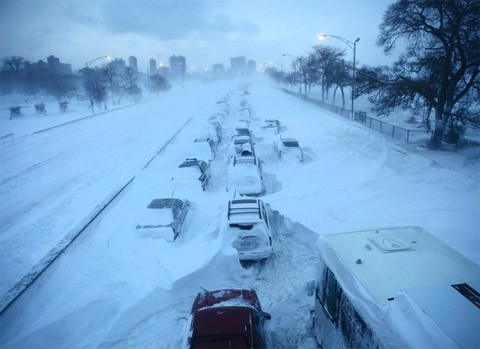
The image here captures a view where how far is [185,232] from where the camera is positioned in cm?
1066

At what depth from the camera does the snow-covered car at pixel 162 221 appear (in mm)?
9812

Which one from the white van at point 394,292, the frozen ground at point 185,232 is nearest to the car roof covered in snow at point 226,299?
the frozen ground at point 185,232

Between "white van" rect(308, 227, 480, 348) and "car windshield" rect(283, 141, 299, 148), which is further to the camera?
"car windshield" rect(283, 141, 299, 148)

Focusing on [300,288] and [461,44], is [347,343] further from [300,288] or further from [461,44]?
[461,44]

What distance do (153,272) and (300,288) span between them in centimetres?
387

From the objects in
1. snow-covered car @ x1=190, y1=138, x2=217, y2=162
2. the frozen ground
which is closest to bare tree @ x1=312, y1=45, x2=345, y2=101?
the frozen ground

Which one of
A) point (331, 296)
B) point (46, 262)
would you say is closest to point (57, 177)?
point (46, 262)

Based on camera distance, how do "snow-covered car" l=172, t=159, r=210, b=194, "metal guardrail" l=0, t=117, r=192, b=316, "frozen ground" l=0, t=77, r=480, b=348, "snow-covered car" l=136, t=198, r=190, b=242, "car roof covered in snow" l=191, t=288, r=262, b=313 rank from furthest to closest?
"snow-covered car" l=172, t=159, r=210, b=194, "snow-covered car" l=136, t=198, r=190, b=242, "metal guardrail" l=0, t=117, r=192, b=316, "frozen ground" l=0, t=77, r=480, b=348, "car roof covered in snow" l=191, t=288, r=262, b=313

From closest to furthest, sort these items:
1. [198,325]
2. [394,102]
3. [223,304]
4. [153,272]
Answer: [198,325], [223,304], [153,272], [394,102]

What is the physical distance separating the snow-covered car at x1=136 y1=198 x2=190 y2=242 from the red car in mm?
3642

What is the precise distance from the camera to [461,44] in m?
17.8

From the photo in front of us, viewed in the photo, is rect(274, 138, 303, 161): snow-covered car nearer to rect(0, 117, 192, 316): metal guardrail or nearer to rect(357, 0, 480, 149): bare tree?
rect(357, 0, 480, 149): bare tree

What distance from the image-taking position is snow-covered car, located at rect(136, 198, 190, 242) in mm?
9812

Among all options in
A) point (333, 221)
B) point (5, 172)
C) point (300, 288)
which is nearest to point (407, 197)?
point (333, 221)
